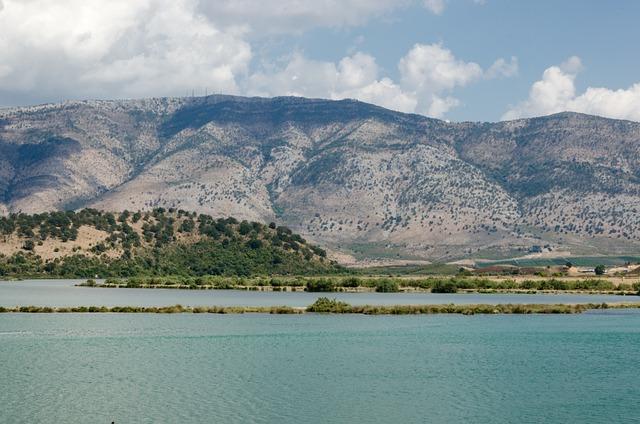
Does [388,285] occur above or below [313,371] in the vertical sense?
above

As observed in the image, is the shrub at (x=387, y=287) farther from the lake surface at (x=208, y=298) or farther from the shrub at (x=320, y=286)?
the shrub at (x=320, y=286)

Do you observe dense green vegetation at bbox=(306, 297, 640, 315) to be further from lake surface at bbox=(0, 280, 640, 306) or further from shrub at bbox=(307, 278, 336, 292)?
shrub at bbox=(307, 278, 336, 292)

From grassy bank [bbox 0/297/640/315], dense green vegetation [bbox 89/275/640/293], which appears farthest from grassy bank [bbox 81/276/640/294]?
grassy bank [bbox 0/297/640/315]

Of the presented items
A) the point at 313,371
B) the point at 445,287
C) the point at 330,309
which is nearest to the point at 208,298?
the point at 330,309

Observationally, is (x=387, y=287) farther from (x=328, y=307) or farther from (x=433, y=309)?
(x=328, y=307)

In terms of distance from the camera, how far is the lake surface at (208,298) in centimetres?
11188

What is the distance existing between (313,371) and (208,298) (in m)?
66.7

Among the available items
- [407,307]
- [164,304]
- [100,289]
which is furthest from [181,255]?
[407,307]

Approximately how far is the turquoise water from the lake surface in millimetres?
21073

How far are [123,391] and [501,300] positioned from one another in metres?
82.3

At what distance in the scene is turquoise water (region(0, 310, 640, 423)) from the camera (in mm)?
46188

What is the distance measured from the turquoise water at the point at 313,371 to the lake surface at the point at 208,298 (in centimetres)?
2107

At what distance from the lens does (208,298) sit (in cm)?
12400

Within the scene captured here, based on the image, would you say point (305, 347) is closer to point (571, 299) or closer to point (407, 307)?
point (407, 307)
